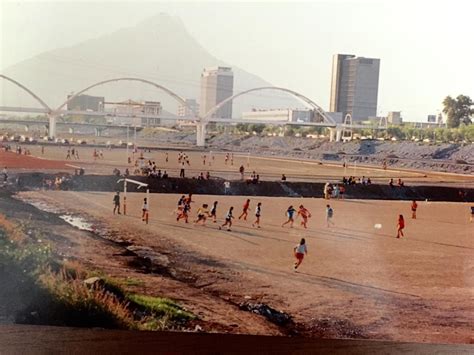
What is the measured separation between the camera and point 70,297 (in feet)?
11.4

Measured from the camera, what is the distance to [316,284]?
372cm

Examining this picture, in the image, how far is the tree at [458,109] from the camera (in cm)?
416

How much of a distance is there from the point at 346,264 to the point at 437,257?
0.67 meters

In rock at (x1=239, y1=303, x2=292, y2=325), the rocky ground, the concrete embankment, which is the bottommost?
rock at (x1=239, y1=303, x2=292, y2=325)

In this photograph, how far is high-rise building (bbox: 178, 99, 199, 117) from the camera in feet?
13.4

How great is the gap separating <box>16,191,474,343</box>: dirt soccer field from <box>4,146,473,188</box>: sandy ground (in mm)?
222

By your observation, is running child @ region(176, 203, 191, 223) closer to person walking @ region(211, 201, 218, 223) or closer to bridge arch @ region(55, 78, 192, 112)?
person walking @ region(211, 201, 218, 223)

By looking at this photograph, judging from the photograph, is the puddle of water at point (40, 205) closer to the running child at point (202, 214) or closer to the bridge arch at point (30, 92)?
the bridge arch at point (30, 92)

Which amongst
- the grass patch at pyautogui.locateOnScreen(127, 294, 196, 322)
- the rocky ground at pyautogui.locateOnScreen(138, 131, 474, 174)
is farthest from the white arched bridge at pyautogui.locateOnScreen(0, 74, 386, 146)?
the grass patch at pyautogui.locateOnScreen(127, 294, 196, 322)

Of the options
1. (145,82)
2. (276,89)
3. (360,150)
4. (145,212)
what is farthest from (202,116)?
(360,150)

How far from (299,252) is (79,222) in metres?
1.45

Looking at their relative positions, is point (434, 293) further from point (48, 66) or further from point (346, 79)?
point (48, 66)

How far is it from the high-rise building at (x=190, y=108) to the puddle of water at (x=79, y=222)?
97 cm

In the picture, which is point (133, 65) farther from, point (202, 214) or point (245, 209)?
point (245, 209)
